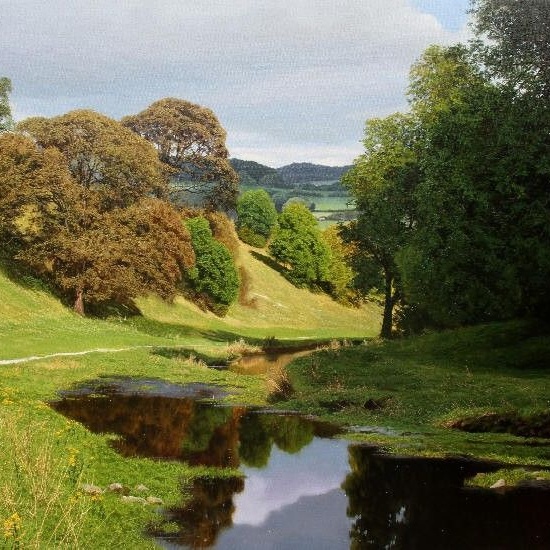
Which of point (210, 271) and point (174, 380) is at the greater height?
point (210, 271)

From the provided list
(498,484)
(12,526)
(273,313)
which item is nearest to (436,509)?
(498,484)

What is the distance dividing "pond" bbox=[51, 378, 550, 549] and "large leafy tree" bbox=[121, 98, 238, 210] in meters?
54.6

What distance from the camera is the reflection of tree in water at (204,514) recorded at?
14375 millimetres

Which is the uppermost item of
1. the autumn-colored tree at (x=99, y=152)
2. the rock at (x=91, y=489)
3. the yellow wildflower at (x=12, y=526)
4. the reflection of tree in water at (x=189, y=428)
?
the autumn-colored tree at (x=99, y=152)

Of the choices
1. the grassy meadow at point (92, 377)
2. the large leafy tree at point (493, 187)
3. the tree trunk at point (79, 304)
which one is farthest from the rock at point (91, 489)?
the tree trunk at point (79, 304)

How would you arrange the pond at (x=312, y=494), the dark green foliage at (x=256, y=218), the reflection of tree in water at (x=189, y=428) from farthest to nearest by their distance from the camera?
the dark green foliage at (x=256, y=218) < the reflection of tree in water at (x=189, y=428) < the pond at (x=312, y=494)

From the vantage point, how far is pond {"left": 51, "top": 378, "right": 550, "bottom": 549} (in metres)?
14.8

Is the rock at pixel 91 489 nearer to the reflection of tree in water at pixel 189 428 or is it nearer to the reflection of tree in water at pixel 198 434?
the reflection of tree in water at pixel 198 434

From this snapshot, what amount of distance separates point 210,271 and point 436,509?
64.5 meters

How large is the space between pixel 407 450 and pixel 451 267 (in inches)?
588

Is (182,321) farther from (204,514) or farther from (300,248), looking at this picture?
(204,514)

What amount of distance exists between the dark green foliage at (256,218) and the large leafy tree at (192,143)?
135 feet

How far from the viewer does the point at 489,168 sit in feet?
108

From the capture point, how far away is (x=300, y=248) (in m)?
112
